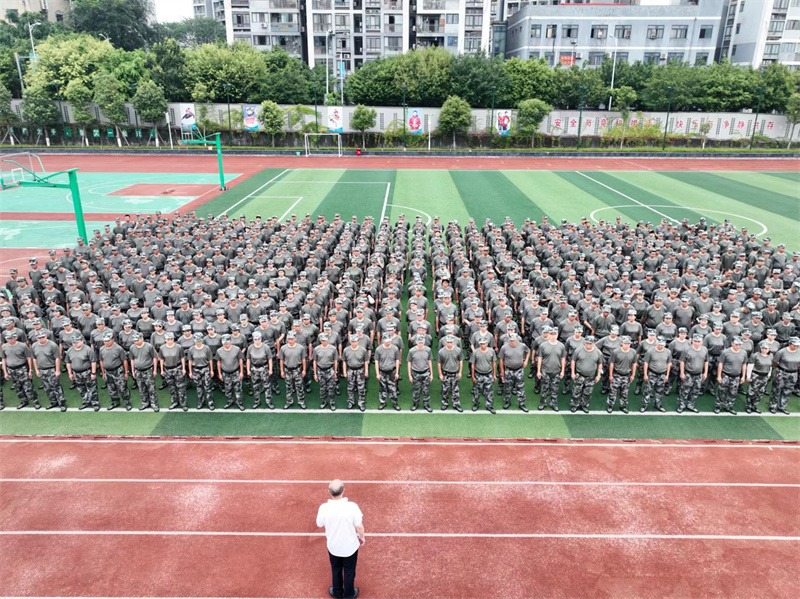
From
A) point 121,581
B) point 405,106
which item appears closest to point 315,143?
point 405,106

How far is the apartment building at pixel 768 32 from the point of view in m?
71.4

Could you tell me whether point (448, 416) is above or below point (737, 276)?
below

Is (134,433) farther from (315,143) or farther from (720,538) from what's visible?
(315,143)

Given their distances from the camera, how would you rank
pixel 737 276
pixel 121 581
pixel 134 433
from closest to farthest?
pixel 121 581
pixel 134 433
pixel 737 276

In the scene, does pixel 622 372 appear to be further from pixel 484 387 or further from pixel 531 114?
pixel 531 114

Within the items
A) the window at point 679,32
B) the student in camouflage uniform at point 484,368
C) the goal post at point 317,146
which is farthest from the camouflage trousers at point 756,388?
the window at point 679,32

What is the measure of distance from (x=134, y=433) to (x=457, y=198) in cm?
2595

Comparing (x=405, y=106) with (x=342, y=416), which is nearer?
(x=342, y=416)

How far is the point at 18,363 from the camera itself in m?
11.8

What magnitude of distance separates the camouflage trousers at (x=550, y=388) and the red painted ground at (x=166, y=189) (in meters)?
29.1

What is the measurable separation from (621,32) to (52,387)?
80.9 metres

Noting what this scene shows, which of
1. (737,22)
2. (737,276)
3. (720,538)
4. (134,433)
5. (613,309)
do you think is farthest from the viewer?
(737,22)

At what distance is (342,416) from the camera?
1195 centimetres

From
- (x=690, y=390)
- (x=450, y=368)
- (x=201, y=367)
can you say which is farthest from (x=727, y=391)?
(x=201, y=367)
